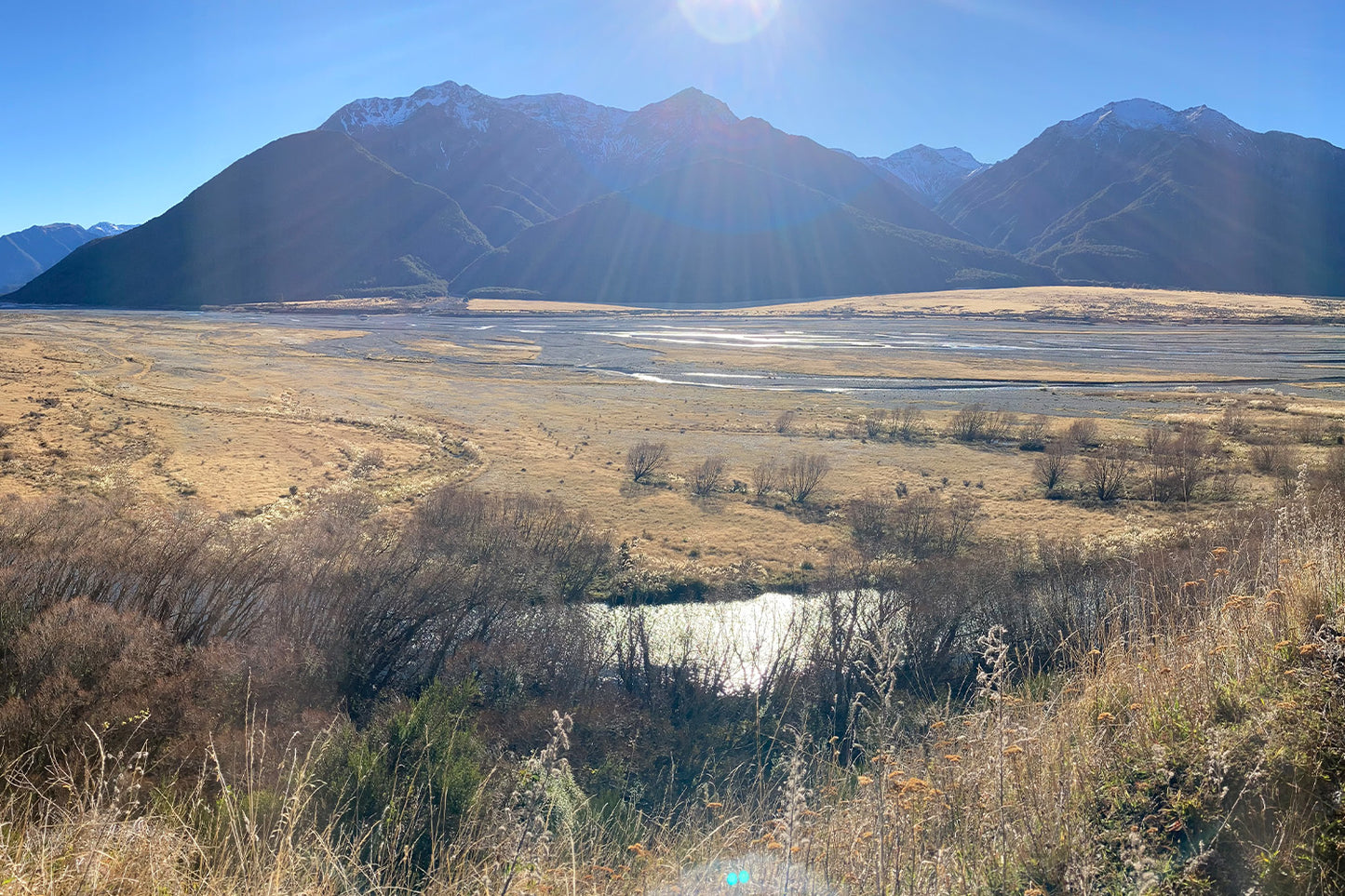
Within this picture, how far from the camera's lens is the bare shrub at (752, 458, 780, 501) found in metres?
→ 37.5

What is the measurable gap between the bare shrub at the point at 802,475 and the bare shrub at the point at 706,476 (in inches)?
133

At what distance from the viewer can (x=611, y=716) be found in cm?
1766

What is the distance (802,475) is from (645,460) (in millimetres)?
8655

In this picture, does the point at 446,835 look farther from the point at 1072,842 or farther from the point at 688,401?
the point at 688,401

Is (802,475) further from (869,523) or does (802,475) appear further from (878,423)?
(878,423)

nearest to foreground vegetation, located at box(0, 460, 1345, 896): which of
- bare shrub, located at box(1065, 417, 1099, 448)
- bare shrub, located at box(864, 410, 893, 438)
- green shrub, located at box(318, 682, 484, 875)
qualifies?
green shrub, located at box(318, 682, 484, 875)

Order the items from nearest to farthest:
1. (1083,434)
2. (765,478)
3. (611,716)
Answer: (611,716) < (765,478) < (1083,434)

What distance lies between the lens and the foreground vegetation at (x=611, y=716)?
4875mm

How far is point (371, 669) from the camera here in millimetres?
18281

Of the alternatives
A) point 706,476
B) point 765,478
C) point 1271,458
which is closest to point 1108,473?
point 1271,458

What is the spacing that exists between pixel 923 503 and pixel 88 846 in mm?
33497

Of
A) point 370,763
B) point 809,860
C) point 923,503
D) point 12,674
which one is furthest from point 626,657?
point 923,503

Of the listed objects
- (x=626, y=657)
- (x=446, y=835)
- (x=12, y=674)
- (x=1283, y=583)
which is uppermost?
(x=1283, y=583)

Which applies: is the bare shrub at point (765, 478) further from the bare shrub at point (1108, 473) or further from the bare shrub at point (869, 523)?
the bare shrub at point (1108, 473)
